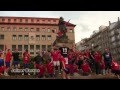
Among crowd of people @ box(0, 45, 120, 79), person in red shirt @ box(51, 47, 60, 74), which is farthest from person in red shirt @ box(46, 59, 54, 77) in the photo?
person in red shirt @ box(51, 47, 60, 74)

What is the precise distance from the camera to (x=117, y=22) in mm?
80000

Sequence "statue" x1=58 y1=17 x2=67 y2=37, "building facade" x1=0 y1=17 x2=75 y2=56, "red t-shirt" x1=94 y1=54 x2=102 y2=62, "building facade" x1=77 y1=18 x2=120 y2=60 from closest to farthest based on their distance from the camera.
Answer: "red t-shirt" x1=94 y1=54 x2=102 y2=62 → "statue" x1=58 y1=17 x2=67 y2=37 → "building facade" x1=0 y1=17 x2=75 y2=56 → "building facade" x1=77 y1=18 x2=120 y2=60

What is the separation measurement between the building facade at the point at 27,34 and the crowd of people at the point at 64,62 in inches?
2057

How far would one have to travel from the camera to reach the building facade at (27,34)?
7038cm

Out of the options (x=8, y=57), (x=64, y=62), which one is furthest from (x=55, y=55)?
(x=8, y=57)

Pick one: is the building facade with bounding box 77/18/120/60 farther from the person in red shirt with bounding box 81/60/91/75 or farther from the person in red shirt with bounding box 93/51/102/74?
the person in red shirt with bounding box 81/60/91/75

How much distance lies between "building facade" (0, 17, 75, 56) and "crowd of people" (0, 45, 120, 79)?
5225 cm

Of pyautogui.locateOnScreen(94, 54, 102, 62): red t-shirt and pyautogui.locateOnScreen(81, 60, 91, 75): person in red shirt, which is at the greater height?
pyautogui.locateOnScreen(94, 54, 102, 62): red t-shirt

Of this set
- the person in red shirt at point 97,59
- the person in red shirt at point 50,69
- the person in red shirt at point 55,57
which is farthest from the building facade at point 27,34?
the person in red shirt at point 55,57

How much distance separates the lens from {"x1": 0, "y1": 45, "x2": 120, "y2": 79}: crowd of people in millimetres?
15245
